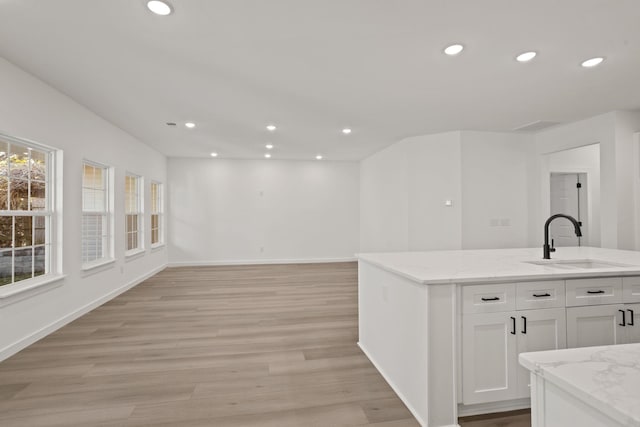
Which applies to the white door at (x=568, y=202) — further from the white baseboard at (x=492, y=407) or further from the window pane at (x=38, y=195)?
the window pane at (x=38, y=195)

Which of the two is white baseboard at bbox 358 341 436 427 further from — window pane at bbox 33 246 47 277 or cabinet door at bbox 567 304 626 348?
window pane at bbox 33 246 47 277

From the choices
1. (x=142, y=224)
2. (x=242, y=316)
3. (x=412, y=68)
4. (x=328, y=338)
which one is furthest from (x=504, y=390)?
(x=142, y=224)

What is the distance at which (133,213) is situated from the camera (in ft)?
19.1

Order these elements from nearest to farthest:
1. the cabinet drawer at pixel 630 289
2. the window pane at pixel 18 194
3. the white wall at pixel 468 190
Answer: the cabinet drawer at pixel 630 289 → the window pane at pixel 18 194 → the white wall at pixel 468 190

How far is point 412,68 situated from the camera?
2955 millimetres

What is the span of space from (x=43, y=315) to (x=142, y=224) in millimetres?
3092

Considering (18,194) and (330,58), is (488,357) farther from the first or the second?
(18,194)

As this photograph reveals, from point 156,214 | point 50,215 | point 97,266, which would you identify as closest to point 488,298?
point 50,215

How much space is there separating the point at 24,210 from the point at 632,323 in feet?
17.0

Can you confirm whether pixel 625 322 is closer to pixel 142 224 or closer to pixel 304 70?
pixel 304 70

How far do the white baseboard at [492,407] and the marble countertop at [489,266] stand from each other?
0.80m

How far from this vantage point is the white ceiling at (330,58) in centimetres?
213

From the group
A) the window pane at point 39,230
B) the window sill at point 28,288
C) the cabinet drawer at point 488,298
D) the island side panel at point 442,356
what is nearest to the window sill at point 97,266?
the window sill at point 28,288

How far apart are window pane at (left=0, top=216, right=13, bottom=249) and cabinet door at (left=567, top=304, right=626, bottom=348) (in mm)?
4632
